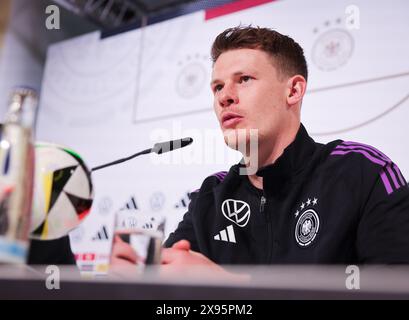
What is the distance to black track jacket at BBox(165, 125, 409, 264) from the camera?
1.02 metres

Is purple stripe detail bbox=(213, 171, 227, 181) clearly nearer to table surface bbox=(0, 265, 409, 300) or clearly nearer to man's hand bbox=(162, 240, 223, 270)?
man's hand bbox=(162, 240, 223, 270)

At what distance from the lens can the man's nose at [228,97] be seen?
1292 millimetres

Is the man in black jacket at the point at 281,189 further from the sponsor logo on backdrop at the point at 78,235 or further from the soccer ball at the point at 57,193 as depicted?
the sponsor logo on backdrop at the point at 78,235

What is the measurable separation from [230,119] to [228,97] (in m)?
0.07

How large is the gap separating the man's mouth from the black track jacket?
0.12 meters

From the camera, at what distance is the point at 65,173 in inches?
34.7

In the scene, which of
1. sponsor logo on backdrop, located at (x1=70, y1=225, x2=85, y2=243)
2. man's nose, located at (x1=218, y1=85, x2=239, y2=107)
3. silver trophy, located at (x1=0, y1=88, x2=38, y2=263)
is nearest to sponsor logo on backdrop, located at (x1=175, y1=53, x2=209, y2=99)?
man's nose, located at (x1=218, y1=85, x2=239, y2=107)

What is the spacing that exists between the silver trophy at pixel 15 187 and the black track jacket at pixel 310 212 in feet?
1.90

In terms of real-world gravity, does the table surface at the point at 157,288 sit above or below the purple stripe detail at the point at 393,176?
below

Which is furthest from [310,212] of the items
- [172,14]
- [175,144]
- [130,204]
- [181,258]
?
[172,14]

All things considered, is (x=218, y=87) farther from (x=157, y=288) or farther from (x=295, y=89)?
(x=157, y=288)

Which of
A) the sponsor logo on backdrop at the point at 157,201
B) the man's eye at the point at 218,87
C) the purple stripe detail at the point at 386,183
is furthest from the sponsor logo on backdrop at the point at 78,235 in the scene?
the purple stripe detail at the point at 386,183

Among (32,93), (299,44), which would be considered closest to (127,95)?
(299,44)
